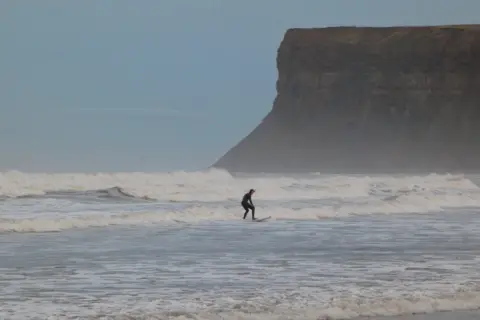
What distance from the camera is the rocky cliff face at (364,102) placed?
108938 millimetres

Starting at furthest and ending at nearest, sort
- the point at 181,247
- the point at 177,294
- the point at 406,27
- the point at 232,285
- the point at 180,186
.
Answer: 1. the point at 406,27
2. the point at 180,186
3. the point at 181,247
4. the point at 232,285
5. the point at 177,294

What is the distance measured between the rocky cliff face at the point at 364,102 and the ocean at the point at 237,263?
257ft

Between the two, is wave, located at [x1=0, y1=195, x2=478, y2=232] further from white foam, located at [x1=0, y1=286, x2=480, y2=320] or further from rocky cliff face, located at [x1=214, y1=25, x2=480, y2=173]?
rocky cliff face, located at [x1=214, y1=25, x2=480, y2=173]

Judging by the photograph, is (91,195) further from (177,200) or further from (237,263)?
(237,263)

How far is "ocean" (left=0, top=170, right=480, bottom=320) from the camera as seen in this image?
11.4 m

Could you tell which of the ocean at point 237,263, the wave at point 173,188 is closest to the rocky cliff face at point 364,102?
the wave at point 173,188

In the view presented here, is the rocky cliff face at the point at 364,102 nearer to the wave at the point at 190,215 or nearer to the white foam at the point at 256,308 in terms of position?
the wave at the point at 190,215

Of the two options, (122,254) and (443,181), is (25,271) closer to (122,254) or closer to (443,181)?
(122,254)

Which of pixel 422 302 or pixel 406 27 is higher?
pixel 406 27

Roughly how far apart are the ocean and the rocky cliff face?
→ 257ft

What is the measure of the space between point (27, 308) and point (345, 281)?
423 cm

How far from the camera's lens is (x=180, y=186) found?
45.6m

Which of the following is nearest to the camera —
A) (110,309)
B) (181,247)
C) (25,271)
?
(110,309)

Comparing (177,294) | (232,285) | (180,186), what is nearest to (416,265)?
(232,285)
